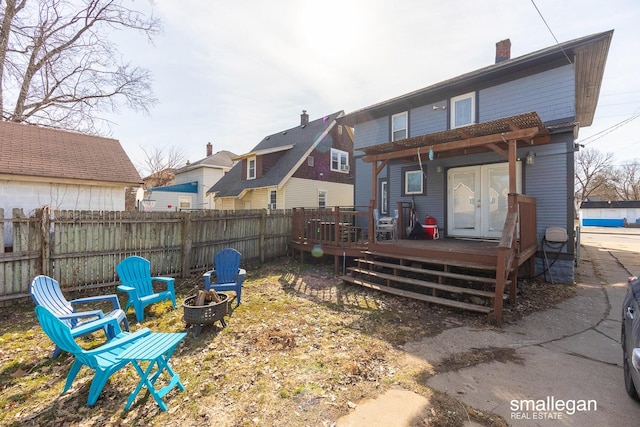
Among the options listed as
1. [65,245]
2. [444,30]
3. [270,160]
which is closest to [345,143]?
[270,160]

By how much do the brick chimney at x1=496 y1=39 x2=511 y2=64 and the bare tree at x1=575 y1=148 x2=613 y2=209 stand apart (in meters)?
41.1

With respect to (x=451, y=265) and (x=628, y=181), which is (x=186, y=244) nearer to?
(x=451, y=265)

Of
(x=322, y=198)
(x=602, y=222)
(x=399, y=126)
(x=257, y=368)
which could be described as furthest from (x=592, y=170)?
(x=257, y=368)

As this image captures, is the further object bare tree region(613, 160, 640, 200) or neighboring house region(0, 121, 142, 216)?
bare tree region(613, 160, 640, 200)

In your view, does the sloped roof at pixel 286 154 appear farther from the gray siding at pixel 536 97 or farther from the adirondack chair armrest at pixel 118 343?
the adirondack chair armrest at pixel 118 343

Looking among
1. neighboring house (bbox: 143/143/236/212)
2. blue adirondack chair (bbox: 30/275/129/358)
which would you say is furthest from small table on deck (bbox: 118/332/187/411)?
neighboring house (bbox: 143/143/236/212)

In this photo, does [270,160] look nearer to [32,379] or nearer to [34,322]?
[34,322]

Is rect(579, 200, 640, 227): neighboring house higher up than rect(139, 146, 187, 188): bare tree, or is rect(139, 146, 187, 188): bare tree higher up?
rect(139, 146, 187, 188): bare tree

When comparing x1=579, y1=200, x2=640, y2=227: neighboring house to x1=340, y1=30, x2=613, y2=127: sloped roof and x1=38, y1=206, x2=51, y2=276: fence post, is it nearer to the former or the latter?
x1=340, y1=30, x2=613, y2=127: sloped roof

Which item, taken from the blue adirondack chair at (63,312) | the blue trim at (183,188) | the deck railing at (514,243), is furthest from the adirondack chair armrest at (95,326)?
the blue trim at (183,188)

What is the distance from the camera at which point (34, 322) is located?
4.89 metres

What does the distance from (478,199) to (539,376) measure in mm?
6440

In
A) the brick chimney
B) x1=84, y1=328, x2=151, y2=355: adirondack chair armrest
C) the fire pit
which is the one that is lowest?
the fire pit

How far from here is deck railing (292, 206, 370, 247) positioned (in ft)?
28.6
